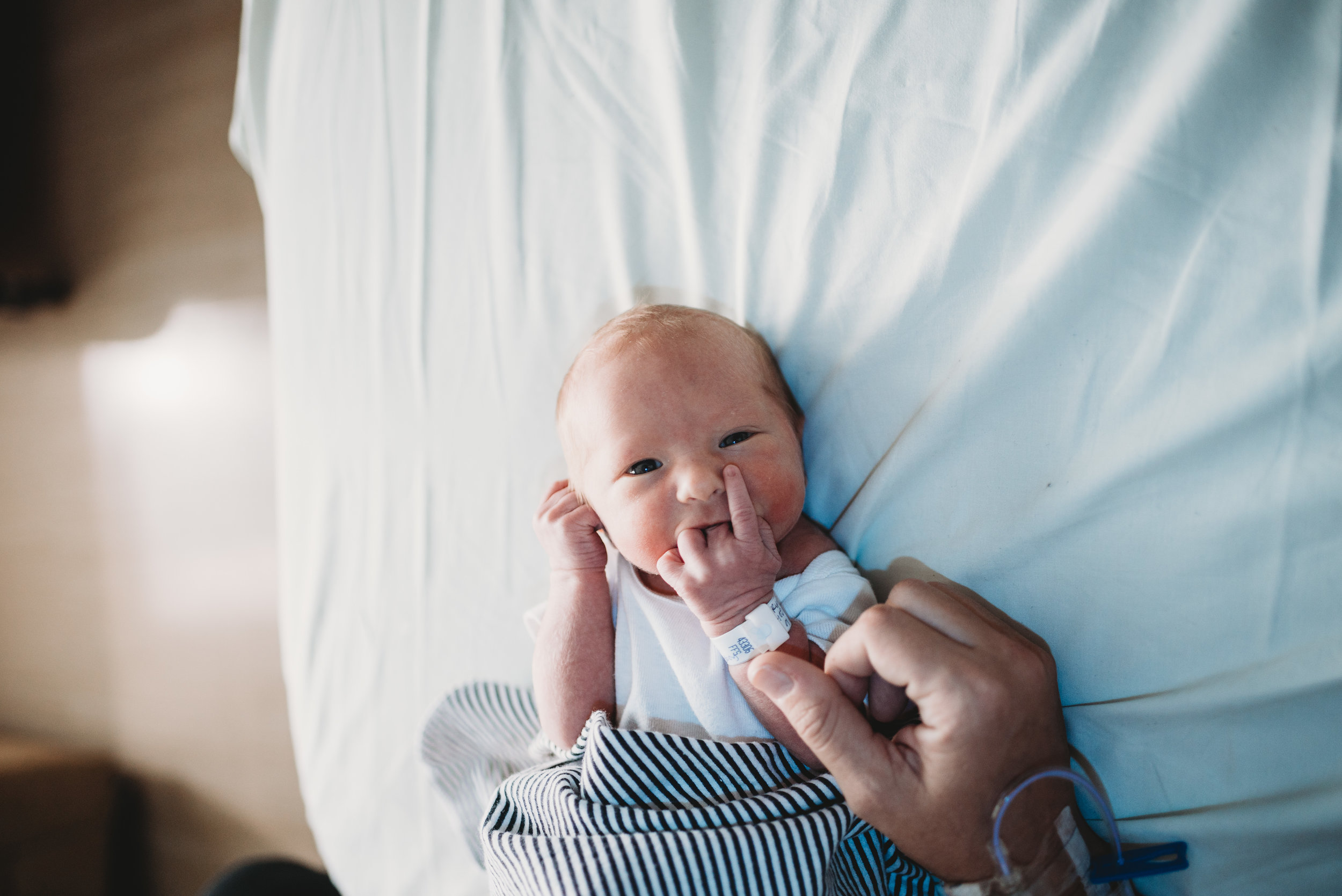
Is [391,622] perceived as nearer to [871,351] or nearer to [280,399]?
[280,399]

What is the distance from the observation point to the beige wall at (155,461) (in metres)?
1.51

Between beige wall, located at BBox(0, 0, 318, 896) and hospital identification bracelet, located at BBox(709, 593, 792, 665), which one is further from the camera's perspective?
beige wall, located at BBox(0, 0, 318, 896)

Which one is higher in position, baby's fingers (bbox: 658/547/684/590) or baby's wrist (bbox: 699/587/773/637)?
baby's fingers (bbox: 658/547/684/590)

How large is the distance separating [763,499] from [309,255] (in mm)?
822

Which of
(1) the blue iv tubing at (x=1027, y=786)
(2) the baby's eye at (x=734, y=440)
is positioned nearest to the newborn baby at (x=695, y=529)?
(2) the baby's eye at (x=734, y=440)

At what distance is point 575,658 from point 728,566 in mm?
225

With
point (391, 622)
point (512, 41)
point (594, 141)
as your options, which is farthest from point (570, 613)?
point (512, 41)

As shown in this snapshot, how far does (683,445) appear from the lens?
2.18 feet

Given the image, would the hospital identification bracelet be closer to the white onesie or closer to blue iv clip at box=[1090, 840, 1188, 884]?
the white onesie

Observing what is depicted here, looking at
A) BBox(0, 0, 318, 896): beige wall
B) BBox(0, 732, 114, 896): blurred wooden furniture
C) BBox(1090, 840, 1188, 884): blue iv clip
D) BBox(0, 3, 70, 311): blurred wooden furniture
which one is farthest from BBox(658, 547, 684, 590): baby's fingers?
BBox(0, 3, 70, 311): blurred wooden furniture

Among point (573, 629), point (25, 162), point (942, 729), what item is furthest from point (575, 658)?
point (25, 162)

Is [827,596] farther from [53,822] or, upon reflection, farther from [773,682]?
[53,822]

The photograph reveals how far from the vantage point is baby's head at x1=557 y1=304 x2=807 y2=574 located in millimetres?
662

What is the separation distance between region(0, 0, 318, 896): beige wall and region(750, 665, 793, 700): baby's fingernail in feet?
4.03
